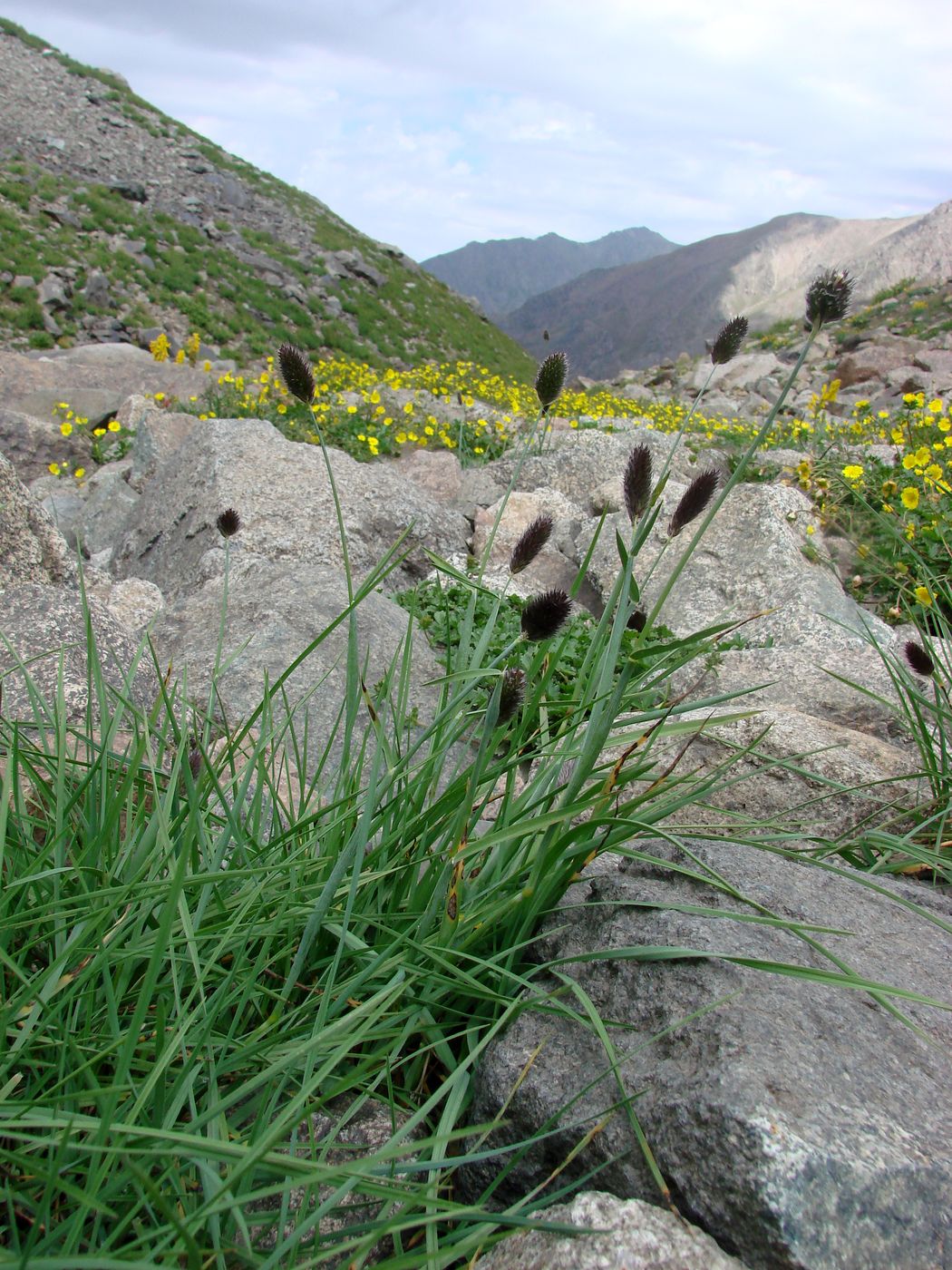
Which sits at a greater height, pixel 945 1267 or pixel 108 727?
pixel 108 727

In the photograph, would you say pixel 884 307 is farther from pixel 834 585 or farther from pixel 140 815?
pixel 140 815

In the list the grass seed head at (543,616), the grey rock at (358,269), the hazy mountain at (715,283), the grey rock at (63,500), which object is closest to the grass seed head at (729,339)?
the grass seed head at (543,616)

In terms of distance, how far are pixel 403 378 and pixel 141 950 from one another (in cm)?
1089

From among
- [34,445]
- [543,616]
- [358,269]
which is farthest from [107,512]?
[358,269]

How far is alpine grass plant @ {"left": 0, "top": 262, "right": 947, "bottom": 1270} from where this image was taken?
973mm

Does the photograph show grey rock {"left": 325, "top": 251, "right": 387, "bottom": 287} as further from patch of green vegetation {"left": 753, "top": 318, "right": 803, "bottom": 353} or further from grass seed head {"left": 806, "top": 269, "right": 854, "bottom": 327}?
grass seed head {"left": 806, "top": 269, "right": 854, "bottom": 327}

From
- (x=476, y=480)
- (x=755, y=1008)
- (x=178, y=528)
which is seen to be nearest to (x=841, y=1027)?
(x=755, y=1008)

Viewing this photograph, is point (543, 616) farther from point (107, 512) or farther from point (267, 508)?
point (107, 512)

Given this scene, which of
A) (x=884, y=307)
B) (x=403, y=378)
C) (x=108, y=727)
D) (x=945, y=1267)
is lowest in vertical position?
(x=945, y=1267)

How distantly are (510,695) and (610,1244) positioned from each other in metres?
0.81

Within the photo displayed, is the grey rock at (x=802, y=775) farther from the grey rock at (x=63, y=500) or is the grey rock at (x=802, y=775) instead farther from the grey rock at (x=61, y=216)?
the grey rock at (x=61, y=216)

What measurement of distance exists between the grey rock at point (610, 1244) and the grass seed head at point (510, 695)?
73 cm

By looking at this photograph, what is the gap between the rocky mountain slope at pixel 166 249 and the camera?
1855cm

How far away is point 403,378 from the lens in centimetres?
1136
